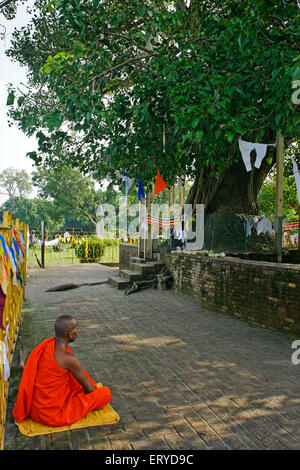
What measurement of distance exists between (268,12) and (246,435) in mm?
5401

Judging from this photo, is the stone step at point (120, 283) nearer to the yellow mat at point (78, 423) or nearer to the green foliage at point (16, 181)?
the yellow mat at point (78, 423)

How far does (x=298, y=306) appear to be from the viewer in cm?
631

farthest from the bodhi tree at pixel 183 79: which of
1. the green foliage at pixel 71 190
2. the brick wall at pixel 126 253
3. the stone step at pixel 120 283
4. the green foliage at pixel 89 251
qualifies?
the green foliage at pixel 71 190

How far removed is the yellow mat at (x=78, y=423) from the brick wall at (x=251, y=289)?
3.91 m

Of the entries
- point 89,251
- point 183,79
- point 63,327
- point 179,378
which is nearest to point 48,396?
point 63,327

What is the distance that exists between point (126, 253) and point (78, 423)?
1337 centimetres

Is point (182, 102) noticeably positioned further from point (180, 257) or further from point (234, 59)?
point (180, 257)

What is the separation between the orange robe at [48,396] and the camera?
357cm

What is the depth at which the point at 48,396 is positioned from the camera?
3586 millimetres

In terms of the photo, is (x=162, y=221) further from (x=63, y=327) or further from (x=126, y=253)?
(x=63, y=327)

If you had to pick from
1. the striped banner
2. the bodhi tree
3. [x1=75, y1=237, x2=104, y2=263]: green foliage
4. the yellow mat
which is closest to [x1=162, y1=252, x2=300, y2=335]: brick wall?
the bodhi tree

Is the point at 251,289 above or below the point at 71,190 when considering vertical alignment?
below

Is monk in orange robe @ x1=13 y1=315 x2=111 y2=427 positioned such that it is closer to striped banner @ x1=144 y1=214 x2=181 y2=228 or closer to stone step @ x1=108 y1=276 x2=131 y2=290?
stone step @ x1=108 y1=276 x2=131 y2=290

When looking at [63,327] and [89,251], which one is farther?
[89,251]
